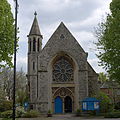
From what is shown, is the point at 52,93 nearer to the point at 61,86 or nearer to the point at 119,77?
the point at 61,86

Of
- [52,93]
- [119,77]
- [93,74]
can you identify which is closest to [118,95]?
[93,74]

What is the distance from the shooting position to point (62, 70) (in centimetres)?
3678

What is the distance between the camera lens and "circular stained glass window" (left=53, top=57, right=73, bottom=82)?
120 ft

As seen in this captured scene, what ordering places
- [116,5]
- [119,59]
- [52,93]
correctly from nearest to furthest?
[119,59], [116,5], [52,93]

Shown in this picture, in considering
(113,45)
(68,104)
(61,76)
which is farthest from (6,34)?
(68,104)

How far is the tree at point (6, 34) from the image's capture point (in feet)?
52.6

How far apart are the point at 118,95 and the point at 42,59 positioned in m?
26.5

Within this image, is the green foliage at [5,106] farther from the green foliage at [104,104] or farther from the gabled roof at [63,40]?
the green foliage at [104,104]

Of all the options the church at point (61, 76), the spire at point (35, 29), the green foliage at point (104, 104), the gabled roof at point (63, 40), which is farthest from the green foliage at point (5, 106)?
the green foliage at point (104, 104)

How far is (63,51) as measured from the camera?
3666cm

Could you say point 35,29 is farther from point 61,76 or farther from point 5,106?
point 5,106

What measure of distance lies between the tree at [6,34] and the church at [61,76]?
18790mm

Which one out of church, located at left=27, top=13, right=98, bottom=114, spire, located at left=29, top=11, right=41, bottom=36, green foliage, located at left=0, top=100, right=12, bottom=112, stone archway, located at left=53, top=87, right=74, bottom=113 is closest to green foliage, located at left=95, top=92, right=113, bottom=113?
church, located at left=27, top=13, right=98, bottom=114

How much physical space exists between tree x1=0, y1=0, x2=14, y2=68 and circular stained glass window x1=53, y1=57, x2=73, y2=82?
65.3 ft
